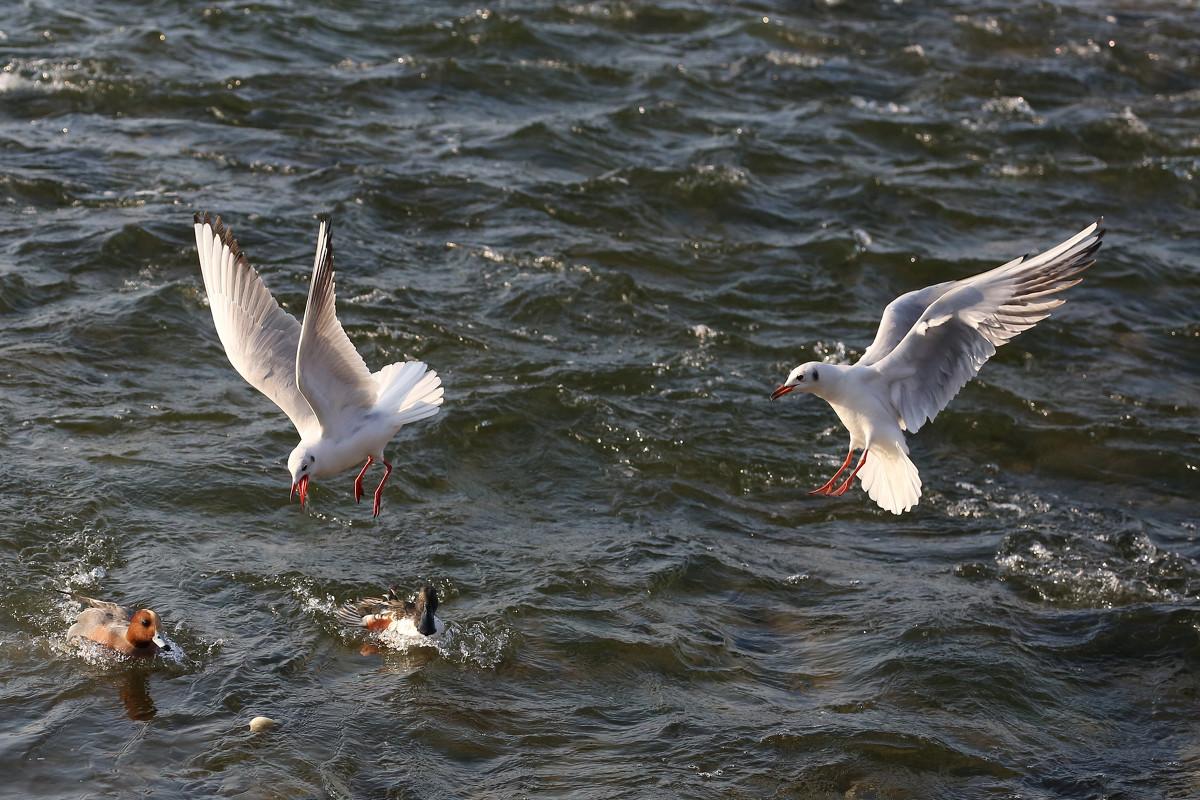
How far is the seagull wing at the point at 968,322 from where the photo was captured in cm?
A: 804

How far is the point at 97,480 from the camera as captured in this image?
8.59 meters

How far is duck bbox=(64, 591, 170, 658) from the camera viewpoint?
6.90 meters

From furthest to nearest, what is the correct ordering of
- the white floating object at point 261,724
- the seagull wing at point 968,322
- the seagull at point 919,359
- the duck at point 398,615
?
the seagull at point 919,359, the seagull wing at point 968,322, the duck at point 398,615, the white floating object at point 261,724

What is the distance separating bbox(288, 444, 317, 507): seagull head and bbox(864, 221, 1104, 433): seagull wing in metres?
3.06

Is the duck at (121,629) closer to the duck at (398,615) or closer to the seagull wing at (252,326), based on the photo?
the duck at (398,615)

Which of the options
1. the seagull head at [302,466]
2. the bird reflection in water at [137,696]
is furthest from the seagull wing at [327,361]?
the bird reflection in water at [137,696]

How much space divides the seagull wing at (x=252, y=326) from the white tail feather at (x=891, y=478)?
3.10 metres

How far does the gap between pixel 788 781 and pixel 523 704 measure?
1261 millimetres

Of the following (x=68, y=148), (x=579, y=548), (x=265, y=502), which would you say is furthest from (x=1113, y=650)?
(x=68, y=148)

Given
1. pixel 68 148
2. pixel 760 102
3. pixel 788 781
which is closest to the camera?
pixel 788 781

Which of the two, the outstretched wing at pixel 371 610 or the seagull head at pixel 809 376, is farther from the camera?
the seagull head at pixel 809 376

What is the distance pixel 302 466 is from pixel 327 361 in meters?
0.52

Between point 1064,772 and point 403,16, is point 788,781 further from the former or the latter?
point 403,16

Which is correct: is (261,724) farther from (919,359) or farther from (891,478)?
(919,359)
